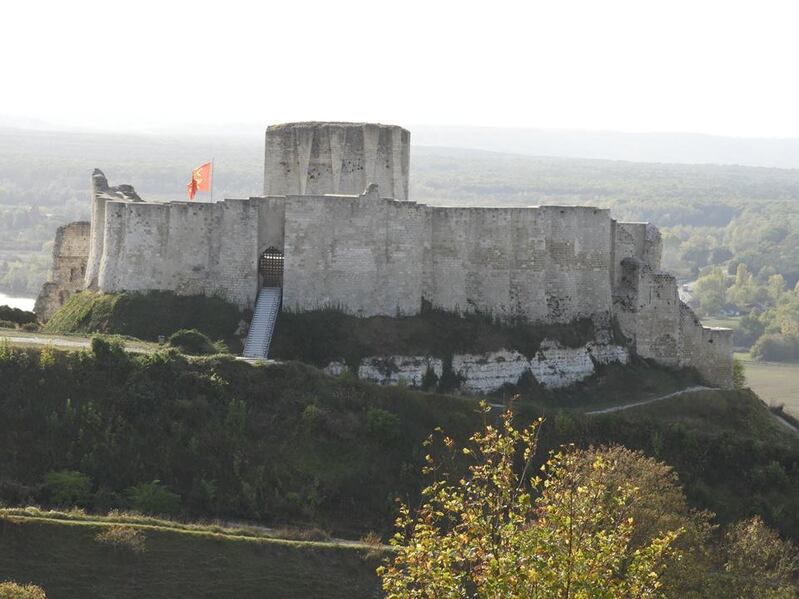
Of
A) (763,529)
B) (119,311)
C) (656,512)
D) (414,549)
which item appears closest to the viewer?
(414,549)

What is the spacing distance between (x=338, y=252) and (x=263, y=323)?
3.72 metres

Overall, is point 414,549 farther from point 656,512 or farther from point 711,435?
point 711,435

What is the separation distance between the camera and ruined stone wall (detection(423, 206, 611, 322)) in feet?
188

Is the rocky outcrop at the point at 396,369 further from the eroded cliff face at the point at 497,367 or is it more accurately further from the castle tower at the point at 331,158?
the castle tower at the point at 331,158

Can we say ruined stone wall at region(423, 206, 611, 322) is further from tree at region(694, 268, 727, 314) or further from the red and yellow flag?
tree at region(694, 268, 727, 314)

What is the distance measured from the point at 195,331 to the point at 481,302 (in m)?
11.9

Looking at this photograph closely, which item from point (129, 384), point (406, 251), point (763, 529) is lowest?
point (763, 529)

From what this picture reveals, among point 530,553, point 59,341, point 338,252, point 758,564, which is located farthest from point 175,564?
point 338,252

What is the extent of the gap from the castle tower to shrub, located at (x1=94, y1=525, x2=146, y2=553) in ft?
76.0

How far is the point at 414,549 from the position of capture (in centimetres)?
2781

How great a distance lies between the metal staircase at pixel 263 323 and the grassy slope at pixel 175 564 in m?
12.0

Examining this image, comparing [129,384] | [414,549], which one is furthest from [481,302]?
[414,549]

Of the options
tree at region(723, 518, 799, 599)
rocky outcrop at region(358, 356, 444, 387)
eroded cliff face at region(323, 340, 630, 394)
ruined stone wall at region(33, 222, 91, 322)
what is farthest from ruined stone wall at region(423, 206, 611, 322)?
tree at region(723, 518, 799, 599)

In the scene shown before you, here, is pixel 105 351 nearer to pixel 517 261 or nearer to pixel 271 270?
pixel 271 270
